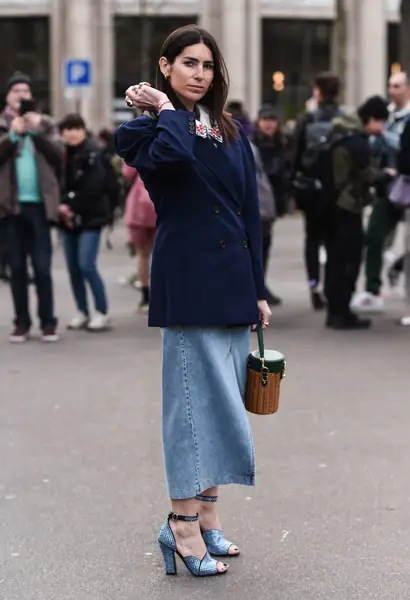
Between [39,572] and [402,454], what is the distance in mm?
2495

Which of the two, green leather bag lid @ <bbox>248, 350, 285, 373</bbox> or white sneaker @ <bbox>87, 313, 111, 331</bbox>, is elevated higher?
green leather bag lid @ <bbox>248, 350, 285, 373</bbox>

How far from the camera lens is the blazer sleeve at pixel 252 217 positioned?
200 inches

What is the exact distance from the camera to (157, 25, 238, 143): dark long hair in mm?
4863

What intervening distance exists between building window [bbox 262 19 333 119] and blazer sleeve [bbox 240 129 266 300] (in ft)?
154

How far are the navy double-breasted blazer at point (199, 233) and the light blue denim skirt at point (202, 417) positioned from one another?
0.09m

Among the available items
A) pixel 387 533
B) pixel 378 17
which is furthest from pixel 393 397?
pixel 378 17

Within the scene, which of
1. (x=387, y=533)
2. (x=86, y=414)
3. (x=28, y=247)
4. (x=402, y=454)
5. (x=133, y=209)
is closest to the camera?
(x=387, y=533)

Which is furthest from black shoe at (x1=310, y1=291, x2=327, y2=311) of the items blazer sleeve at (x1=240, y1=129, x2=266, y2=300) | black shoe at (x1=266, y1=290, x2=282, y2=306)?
blazer sleeve at (x1=240, y1=129, x2=266, y2=300)

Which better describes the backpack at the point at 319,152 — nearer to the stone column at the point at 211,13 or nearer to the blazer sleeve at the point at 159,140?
the blazer sleeve at the point at 159,140

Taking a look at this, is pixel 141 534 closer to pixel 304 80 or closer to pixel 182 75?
pixel 182 75

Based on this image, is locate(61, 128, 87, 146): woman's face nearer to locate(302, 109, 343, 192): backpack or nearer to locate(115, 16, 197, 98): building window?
locate(302, 109, 343, 192): backpack

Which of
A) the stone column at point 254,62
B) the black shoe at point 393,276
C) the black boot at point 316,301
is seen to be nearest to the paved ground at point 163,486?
the black boot at point 316,301

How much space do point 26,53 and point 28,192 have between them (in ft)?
138

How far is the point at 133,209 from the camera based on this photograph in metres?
12.9
